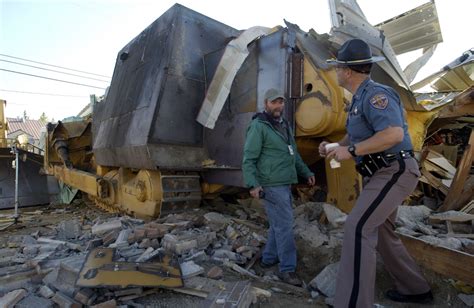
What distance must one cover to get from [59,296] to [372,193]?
7.13 feet

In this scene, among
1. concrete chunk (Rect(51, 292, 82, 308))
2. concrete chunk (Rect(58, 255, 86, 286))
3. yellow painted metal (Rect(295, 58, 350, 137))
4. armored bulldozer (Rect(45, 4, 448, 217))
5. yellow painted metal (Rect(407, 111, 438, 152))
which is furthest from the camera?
yellow painted metal (Rect(407, 111, 438, 152))

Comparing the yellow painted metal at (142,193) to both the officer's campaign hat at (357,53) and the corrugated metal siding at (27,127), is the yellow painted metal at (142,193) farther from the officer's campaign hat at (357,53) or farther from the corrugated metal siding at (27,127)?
the corrugated metal siding at (27,127)

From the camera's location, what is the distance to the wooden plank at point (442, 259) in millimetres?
2270

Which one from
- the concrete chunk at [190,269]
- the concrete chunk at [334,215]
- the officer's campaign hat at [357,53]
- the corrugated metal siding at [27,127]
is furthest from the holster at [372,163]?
the corrugated metal siding at [27,127]

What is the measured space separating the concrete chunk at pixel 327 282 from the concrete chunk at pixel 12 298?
84.3 inches

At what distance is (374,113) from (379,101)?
8 cm

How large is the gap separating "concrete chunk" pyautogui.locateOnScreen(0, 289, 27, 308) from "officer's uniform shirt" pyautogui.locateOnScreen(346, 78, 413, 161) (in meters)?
2.55

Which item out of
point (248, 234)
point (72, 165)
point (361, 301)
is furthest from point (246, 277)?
point (72, 165)

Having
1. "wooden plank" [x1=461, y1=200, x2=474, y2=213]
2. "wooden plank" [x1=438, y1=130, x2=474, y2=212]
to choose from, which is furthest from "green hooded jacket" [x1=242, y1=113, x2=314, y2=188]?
"wooden plank" [x1=438, y1=130, x2=474, y2=212]

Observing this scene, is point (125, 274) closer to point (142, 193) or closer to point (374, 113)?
point (374, 113)

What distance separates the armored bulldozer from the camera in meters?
3.50

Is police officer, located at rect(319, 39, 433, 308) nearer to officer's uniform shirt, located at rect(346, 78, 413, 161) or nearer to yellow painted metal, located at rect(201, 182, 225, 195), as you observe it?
officer's uniform shirt, located at rect(346, 78, 413, 161)

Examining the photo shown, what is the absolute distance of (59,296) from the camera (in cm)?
220

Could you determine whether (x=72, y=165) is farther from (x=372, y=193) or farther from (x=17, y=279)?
(x=372, y=193)
